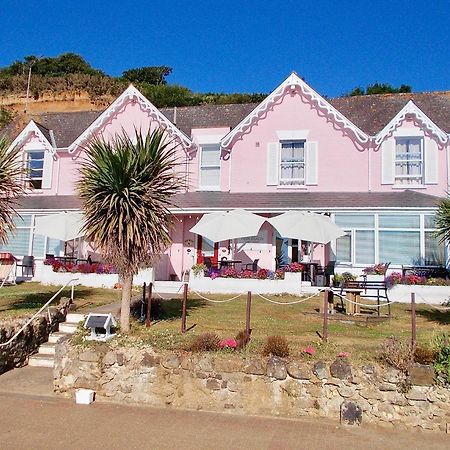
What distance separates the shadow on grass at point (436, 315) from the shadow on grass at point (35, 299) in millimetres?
11881

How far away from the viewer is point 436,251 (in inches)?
810

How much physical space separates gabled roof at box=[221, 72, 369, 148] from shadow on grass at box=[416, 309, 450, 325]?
10.4m

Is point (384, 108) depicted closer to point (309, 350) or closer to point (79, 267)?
point (79, 267)

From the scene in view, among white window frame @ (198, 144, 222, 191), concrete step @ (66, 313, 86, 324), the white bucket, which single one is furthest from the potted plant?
the white bucket

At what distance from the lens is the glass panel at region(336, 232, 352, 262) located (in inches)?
840

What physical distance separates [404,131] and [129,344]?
18330 millimetres

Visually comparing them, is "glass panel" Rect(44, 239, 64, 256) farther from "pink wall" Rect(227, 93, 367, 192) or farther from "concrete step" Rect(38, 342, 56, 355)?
"concrete step" Rect(38, 342, 56, 355)

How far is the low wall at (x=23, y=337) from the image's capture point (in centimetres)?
1154

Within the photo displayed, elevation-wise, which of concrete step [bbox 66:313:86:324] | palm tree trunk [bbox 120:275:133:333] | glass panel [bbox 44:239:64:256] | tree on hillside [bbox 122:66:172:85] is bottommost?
concrete step [bbox 66:313:86:324]

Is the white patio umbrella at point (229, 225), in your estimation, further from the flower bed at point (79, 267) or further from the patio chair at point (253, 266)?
the flower bed at point (79, 267)

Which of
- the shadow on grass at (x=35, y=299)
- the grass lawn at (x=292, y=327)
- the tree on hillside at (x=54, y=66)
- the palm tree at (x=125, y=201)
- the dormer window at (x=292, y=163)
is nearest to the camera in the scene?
the grass lawn at (x=292, y=327)

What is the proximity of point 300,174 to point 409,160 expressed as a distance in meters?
5.33

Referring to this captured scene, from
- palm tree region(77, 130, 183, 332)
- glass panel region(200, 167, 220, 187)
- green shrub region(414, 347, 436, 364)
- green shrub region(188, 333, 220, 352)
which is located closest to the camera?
green shrub region(414, 347, 436, 364)

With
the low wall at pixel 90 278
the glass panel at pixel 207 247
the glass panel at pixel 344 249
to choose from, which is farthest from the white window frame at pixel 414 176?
the low wall at pixel 90 278
